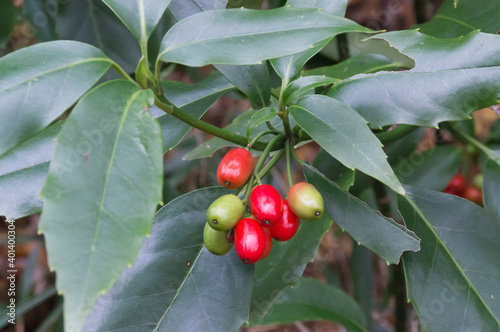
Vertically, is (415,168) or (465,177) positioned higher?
(415,168)

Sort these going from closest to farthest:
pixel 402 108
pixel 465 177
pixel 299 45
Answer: pixel 299 45 < pixel 402 108 < pixel 465 177

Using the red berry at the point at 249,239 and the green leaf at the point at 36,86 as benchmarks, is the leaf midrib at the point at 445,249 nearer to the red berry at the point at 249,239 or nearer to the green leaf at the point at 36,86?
the red berry at the point at 249,239

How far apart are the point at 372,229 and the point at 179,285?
1.11 feet

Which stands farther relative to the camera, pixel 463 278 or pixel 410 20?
pixel 410 20

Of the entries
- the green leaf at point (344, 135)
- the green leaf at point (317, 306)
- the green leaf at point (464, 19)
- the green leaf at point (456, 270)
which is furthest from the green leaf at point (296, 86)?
the green leaf at point (317, 306)

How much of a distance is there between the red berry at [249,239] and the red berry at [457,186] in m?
0.95

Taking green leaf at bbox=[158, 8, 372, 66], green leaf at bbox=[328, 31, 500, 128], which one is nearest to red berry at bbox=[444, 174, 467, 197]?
green leaf at bbox=[328, 31, 500, 128]

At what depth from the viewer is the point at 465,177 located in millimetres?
1535

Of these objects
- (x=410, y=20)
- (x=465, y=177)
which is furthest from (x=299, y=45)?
(x=410, y=20)

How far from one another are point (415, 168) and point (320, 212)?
86cm

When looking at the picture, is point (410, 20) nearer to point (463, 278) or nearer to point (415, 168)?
point (415, 168)

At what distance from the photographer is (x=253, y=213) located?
67 cm

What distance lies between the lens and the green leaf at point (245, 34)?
594 millimetres

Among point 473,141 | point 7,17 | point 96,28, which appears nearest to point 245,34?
point 473,141
